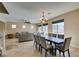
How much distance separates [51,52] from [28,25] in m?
10.1

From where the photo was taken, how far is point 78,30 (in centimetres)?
508

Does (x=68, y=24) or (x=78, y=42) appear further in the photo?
(x=68, y=24)

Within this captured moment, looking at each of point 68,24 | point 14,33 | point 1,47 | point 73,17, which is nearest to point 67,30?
point 68,24

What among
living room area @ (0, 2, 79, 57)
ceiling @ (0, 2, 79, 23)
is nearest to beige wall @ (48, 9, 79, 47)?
living room area @ (0, 2, 79, 57)

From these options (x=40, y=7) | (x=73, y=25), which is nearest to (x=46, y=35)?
(x=73, y=25)

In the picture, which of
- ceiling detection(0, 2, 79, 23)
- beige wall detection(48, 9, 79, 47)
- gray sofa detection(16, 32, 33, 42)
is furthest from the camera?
gray sofa detection(16, 32, 33, 42)

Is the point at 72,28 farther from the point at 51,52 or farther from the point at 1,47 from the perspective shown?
the point at 1,47

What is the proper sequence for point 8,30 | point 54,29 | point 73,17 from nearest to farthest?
point 73,17, point 54,29, point 8,30

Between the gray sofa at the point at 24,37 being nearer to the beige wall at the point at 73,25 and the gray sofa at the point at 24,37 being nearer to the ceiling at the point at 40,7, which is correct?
the ceiling at the point at 40,7

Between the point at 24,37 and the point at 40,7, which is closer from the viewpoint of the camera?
the point at 40,7

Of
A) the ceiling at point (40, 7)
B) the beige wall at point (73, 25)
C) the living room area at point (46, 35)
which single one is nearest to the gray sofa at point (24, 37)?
the living room area at point (46, 35)

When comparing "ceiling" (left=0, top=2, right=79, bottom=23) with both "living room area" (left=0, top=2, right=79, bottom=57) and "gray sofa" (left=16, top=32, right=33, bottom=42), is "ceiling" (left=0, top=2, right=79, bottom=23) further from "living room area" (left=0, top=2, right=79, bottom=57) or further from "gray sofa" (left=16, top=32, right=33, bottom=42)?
"gray sofa" (left=16, top=32, right=33, bottom=42)

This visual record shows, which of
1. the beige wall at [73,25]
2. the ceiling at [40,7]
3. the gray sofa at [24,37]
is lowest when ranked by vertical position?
the gray sofa at [24,37]

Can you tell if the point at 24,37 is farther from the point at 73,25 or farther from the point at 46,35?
the point at 73,25
